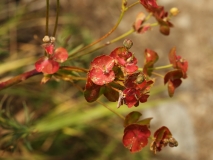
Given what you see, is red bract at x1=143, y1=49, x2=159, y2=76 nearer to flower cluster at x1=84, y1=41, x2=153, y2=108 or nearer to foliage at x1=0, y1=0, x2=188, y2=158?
foliage at x1=0, y1=0, x2=188, y2=158

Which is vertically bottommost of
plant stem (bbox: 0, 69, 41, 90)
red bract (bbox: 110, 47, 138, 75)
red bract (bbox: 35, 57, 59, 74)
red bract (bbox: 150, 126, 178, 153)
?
red bract (bbox: 150, 126, 178, 153)

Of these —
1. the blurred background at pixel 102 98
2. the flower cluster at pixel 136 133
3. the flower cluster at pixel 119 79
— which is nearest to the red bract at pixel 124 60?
the flower cluster at pixel 119 79

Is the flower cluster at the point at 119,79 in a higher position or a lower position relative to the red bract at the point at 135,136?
higher

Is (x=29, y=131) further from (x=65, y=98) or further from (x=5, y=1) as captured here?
(x=5, y=1)

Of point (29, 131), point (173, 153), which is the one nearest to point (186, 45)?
point (173, 153)

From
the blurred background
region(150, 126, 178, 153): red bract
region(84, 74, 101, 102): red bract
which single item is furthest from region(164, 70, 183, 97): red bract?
the blurred background

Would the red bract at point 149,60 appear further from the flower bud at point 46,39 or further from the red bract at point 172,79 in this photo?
the flower bud at point 46,39

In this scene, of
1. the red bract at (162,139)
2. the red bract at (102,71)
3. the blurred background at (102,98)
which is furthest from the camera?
the blurred background at (102,98)
